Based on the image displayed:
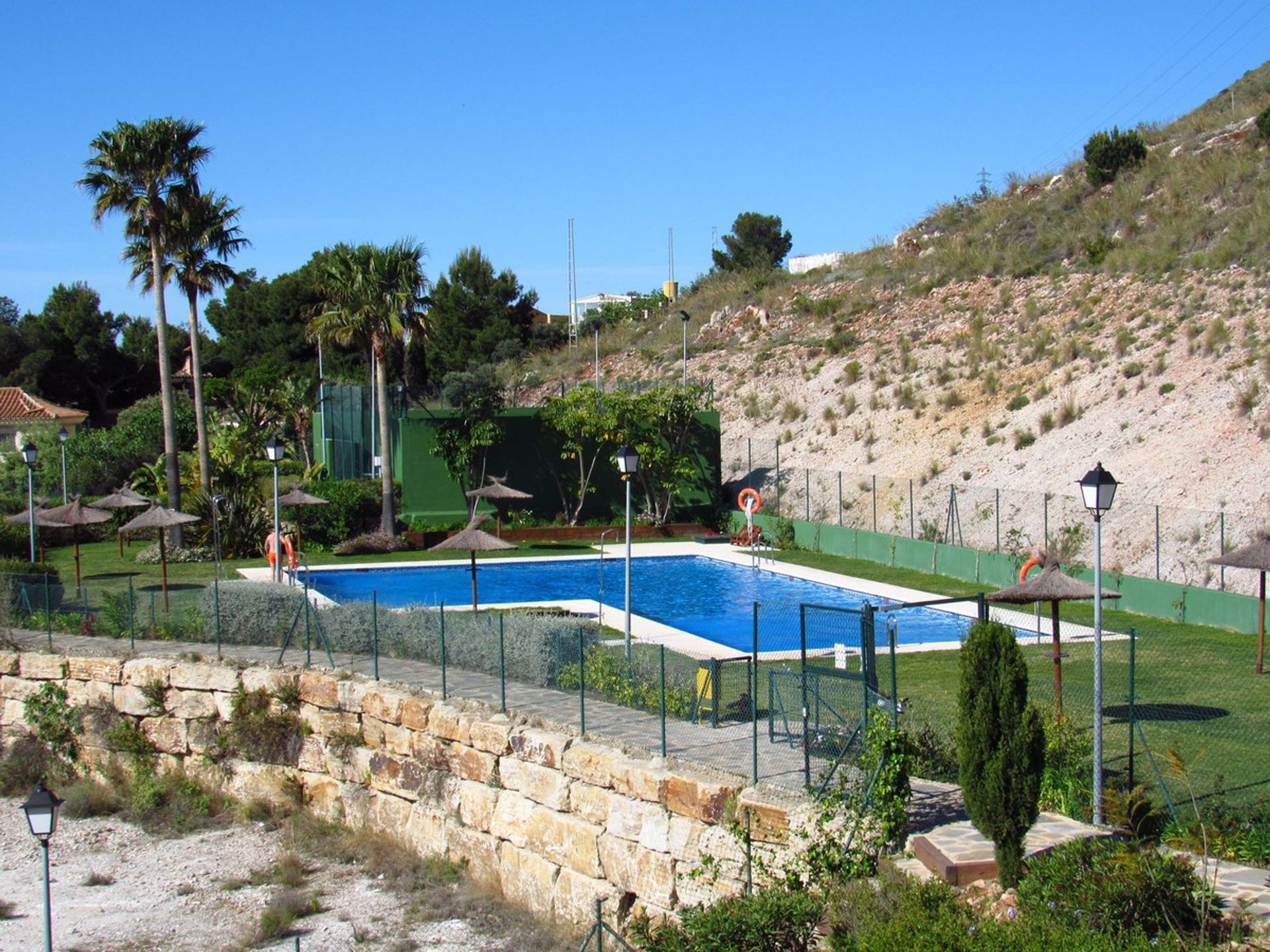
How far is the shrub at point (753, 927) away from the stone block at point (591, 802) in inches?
108

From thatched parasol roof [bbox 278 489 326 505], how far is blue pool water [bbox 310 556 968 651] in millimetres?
1748

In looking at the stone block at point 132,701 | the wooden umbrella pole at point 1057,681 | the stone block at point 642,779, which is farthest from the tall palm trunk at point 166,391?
the wooden umbrella pole at point 1057,681

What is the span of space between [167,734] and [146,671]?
988 millimetres

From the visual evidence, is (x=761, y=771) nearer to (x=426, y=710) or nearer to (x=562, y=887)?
(x=562, y=887)

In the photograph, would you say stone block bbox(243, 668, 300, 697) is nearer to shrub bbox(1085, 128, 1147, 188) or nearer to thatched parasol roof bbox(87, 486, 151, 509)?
thatched parasol roof bbox(87, 486, 151, 509)

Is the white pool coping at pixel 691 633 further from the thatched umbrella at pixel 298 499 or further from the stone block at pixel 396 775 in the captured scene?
the stone block at pixel 396 775

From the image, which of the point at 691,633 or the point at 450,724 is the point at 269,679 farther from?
the point at 691,633

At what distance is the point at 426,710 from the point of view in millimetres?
16172

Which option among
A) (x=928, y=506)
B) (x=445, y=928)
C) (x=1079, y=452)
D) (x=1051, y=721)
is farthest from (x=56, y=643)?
(x=1079, y=452)

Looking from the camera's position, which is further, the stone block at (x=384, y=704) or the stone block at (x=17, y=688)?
the stone block at (x=17, y=688)

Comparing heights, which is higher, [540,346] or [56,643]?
[540,346]

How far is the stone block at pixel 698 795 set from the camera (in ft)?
41.2

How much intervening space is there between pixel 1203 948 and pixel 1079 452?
1024 inches

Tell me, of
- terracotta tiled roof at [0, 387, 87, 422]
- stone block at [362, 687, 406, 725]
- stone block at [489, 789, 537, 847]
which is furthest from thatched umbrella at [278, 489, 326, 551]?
terracotta tiled roof at [0, 387, 87, 422]
